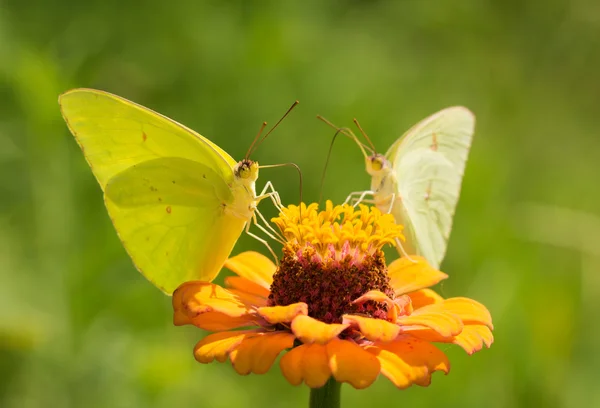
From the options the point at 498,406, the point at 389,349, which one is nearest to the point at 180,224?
the point at 389,349

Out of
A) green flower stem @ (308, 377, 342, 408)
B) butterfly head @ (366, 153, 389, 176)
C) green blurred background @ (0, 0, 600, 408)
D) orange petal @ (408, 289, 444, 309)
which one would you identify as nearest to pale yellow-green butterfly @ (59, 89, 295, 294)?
butterfly head @ (366, 153, 389, 176)

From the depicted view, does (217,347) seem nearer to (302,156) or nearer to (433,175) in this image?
(433,175)

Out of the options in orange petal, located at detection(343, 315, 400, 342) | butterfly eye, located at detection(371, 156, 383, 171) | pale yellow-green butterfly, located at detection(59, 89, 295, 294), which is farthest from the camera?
butterfly eye, located at detection(371, 156, 383, 171)

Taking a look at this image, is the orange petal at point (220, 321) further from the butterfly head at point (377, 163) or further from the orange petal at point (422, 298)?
the butterfly head at point (377, 163)

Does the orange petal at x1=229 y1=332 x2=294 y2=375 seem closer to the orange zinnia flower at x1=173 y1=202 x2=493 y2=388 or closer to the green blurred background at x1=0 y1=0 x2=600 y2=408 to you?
the orange zinnia flower at x1=173 y1=202 x2=493 y2=388

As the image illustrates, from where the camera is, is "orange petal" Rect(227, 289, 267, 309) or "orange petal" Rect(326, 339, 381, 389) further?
"orange petal" Rect(227, 289, 267, 309)

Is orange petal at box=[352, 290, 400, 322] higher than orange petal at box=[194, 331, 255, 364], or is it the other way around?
orange petal at box=[352, 290, 400, 322]
